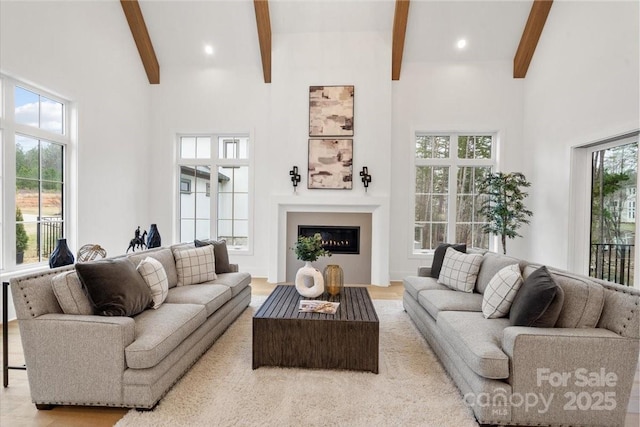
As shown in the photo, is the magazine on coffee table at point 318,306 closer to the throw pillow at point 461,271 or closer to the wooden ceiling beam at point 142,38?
the throw pillow at point 461,271

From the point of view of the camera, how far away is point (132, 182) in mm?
5441

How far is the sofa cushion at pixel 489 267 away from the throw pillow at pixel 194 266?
2.60 metres

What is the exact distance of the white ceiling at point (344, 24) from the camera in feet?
16.5

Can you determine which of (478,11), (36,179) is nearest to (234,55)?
(36,179)

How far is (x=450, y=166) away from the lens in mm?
5809

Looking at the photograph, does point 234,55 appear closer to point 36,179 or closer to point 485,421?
point 36,179

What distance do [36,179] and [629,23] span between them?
6.53 metres

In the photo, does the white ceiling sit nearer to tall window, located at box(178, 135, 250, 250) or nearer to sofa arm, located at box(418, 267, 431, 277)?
tall window, located at box(178, 135, 250, 250)

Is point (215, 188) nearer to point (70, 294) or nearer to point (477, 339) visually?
point (70, 294)

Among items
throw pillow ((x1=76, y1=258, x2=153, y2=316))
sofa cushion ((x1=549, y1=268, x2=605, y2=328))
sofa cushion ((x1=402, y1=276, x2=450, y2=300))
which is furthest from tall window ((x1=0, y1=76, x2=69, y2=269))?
sofa cushion ((x1=549, y1=268, x2=605, y2=328))

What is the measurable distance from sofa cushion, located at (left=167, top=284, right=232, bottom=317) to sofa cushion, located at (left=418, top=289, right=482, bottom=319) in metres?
1.84

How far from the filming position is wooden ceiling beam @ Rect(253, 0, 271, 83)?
4.94 m

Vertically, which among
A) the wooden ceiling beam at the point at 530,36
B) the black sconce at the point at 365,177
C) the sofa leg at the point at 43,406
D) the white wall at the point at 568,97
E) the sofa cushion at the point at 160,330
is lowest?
the sofa leg at the point at 43,406

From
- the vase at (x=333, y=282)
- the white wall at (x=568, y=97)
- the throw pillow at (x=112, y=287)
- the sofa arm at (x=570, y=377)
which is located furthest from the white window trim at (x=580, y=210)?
the throw pillow at (x=112, y=287)
